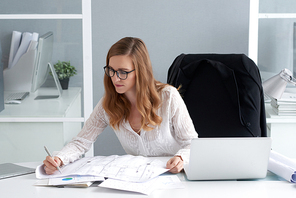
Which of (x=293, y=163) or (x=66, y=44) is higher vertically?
(x=66, y=44)

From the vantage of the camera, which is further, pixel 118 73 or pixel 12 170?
pixel 118 73

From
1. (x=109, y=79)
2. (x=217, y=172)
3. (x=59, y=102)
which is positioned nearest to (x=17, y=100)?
(x=59, y=102)

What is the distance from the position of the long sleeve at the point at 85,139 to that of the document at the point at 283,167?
776 millimetres

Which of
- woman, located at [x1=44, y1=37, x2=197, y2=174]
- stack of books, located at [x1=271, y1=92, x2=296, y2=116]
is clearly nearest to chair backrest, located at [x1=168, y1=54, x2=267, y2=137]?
woman, located at [x1=44, y1=37, x2=197, y2=174]

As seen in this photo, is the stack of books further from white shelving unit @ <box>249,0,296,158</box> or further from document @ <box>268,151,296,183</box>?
document @ <box>268,151,296,183</box>

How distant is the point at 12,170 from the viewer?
1.33 meters

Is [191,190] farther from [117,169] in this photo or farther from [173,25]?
[173,25]

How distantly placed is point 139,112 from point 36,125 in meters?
1.36

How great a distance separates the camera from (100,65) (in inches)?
109

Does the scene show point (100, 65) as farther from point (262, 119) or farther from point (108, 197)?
point (108, 197)

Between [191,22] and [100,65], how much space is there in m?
0.80

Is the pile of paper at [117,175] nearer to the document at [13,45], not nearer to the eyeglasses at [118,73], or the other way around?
the eyeglasses at [118,73]

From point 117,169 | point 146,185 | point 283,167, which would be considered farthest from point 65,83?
point 283,167

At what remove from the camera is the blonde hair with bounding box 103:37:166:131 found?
61.7 inches
